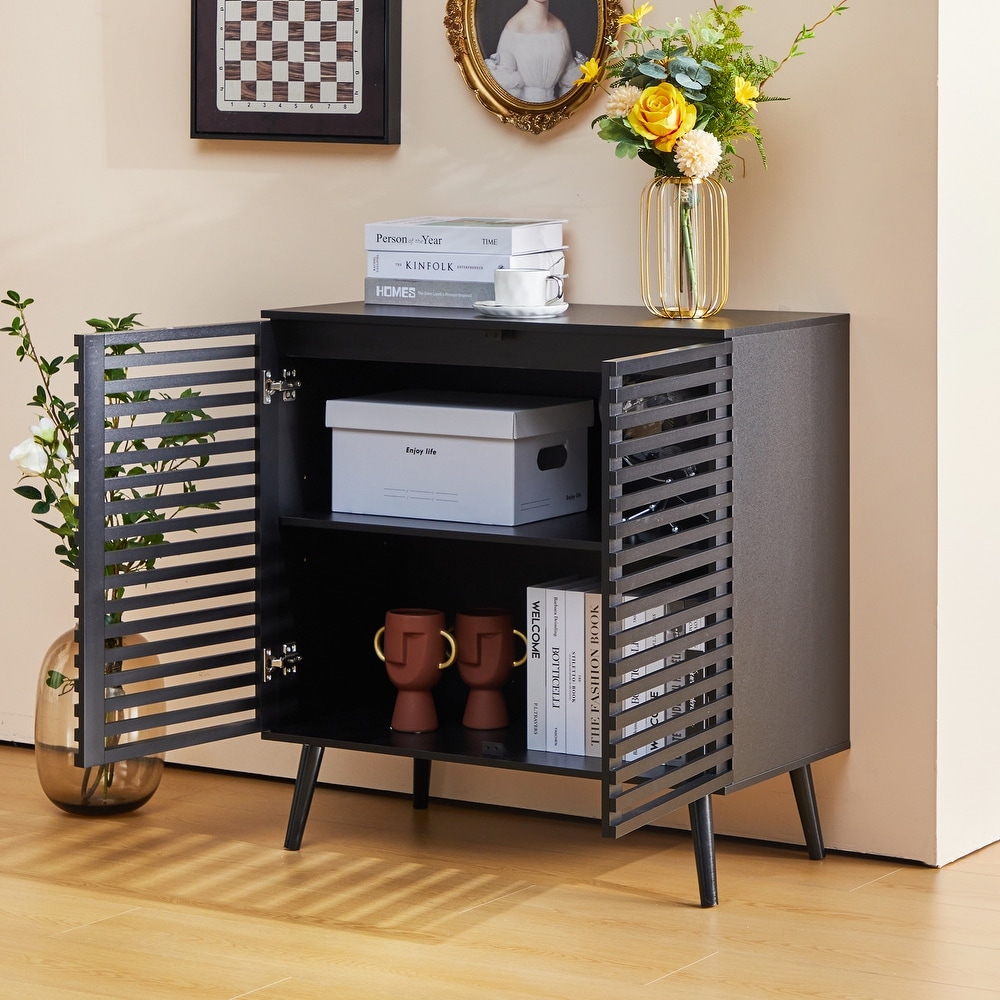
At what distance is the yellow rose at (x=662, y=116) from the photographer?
105 inches

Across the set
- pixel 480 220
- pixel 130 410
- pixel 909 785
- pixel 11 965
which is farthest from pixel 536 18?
pixel 11 965

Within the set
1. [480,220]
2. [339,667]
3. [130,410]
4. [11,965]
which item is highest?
[480,220]

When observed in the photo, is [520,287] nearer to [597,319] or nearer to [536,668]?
[597,319]

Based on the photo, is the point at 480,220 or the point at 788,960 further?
the point at 480,220

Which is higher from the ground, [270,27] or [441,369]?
[270,27]

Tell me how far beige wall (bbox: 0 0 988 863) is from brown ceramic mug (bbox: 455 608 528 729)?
0.32 metres

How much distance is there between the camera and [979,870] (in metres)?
2.86

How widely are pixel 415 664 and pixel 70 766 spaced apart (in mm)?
728

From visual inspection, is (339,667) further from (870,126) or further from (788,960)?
(870,126)

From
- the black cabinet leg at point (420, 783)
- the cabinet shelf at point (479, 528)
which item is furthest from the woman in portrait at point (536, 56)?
the black cabinet leg at point (420, 783)

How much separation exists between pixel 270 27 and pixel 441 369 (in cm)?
73

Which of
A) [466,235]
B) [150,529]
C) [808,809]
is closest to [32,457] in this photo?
[150,529]

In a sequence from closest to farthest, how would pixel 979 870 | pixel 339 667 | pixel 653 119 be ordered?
pixel 653 119
pixel 979 870
pixel 339 667

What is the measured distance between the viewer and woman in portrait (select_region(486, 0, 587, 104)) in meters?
3.01
